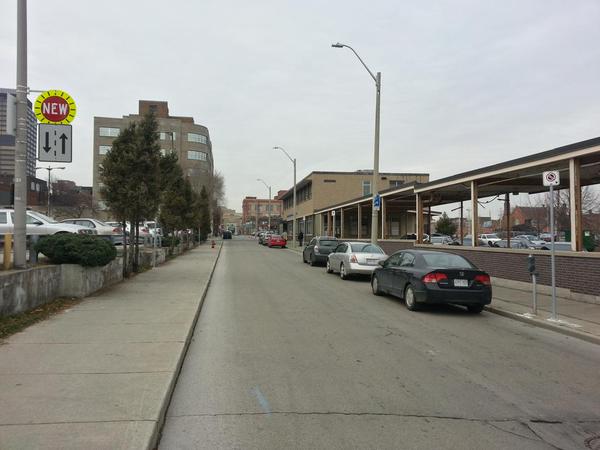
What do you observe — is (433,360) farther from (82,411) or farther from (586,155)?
(586,155)

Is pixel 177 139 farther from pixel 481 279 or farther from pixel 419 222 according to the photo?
pixel 481 279

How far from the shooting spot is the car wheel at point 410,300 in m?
10.8

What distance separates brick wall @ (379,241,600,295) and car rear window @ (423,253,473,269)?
328 cm

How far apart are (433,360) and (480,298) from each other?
422 cm

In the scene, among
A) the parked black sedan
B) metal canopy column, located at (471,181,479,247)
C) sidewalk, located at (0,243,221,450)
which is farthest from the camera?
metal canopy column, located at (471,181,479,247)

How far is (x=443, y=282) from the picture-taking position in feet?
33.9

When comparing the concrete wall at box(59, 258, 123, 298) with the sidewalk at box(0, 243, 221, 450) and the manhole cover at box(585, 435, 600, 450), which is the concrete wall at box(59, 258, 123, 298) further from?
the manhole cover at box(585, 435, 600, 450)

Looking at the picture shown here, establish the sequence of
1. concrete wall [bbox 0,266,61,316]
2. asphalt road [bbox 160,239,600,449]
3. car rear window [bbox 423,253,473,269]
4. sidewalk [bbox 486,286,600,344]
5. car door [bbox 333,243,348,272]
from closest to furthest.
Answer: asphalt road [bbox 160,239,600,449]
concrete wall [bbox 0,266,61,316]
sidewalk [bbox 486,286,600,344]
car rear window [bbox 423,253,473,269]
car door [bbox 333,243,348,272]

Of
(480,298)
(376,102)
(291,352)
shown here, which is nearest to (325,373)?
(291,352)

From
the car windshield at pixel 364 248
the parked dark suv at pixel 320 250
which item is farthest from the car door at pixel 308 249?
the car windshield at pixel 364 248

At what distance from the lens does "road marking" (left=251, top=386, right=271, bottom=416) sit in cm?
472

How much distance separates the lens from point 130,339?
23.5 ft

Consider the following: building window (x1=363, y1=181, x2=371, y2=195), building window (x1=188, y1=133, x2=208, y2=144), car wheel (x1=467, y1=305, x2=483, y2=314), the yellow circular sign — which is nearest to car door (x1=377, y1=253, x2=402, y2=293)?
car wheel (x1=467, y1=305, x2=483, y2=314)

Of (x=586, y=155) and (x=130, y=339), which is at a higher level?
(x=586, y=155)
